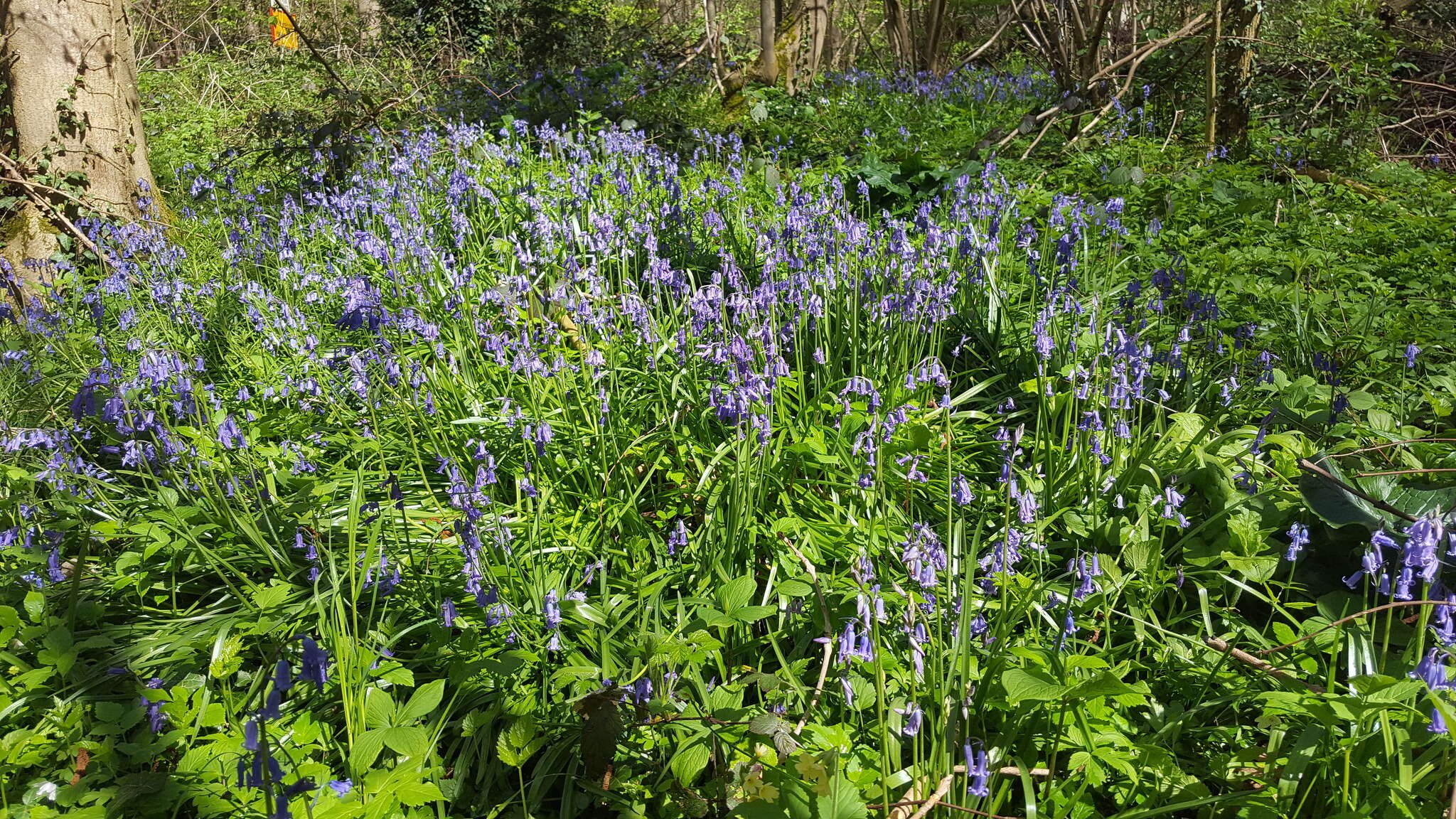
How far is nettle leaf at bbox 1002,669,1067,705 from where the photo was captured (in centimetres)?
134

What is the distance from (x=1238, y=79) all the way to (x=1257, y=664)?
5965 millimetres

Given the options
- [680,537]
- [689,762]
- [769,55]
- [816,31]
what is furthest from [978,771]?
[816,31]

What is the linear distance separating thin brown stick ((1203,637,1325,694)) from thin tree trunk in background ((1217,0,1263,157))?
567 cm

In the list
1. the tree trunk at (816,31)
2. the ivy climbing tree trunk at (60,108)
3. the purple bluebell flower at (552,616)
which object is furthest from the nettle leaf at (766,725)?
the tree trunk at (816,31)

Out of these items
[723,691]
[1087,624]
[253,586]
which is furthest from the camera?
[253,586]

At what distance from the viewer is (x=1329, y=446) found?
2242mm

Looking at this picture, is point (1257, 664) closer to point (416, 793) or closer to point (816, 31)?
point (416, 793)

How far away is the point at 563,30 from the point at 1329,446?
954cm

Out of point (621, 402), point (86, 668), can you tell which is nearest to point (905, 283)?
point (621, 402)

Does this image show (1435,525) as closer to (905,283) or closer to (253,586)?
(905,283)

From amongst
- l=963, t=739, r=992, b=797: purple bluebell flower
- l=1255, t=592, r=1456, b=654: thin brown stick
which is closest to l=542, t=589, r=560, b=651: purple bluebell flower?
l=963, t=739, r=992, b=797: purple bluebell flower

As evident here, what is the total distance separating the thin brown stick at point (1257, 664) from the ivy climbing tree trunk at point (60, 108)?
548cm

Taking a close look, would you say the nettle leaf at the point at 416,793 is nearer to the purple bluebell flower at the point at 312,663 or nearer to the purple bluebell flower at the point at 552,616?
the purple bluebell flower at the point at 312,663

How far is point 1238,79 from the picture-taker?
606 centimetres
